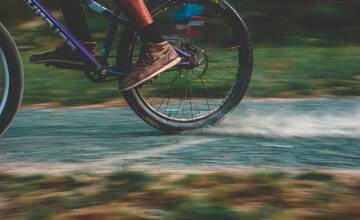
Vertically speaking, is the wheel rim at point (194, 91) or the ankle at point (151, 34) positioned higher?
the ankle at point (151, 34)

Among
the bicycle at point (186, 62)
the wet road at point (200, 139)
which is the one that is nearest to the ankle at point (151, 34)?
the bicycle at point (186, 62)

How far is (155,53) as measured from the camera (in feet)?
14.0

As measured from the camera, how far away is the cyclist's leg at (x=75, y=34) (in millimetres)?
4332

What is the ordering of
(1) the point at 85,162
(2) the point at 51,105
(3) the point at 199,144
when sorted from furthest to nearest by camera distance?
(2) the point at 51,105
(3) the point at 199,144
(1) the point at 85,162

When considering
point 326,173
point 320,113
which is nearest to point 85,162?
point 326,173

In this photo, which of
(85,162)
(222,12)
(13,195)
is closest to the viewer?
(13,195)

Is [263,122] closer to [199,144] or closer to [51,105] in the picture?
[199,144]


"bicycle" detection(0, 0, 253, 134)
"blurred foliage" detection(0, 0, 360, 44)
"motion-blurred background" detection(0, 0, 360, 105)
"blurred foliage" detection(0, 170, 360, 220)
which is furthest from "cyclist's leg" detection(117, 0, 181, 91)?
"blurred foliage" detection(0, 0, 360, 44)

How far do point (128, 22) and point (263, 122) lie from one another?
1061 millimetres

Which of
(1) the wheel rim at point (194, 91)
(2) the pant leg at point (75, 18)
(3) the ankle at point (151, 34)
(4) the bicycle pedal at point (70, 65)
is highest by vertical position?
(2) the pant leg at point (75, 18)

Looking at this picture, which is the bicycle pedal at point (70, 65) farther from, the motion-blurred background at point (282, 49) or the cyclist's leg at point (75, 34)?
the motion-blurred background at point (282, 49)

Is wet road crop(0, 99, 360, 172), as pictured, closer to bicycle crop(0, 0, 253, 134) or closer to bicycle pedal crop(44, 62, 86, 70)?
bicycle crop(0, 0, 253, 134)

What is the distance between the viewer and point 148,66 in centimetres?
427

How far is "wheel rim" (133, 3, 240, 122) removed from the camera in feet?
14.8
